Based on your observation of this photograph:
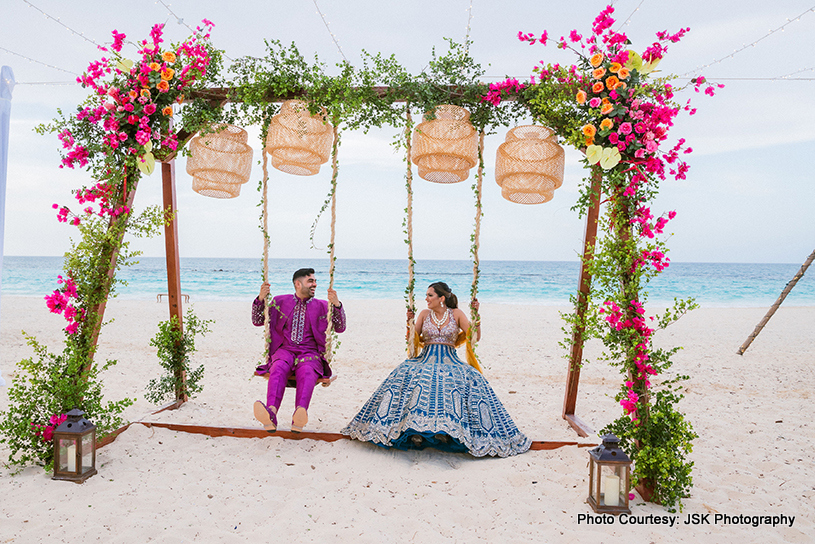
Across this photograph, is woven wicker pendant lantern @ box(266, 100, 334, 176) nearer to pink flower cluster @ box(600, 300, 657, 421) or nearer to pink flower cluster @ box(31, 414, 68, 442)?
pink flower cluster @ box(31, 414, 68, 442)

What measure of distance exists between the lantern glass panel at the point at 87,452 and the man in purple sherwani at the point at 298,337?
1137 mm

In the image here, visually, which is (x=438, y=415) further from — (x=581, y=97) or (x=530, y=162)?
(x=581, y=97)

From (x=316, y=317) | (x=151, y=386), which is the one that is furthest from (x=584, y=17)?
(x=151, y=386)

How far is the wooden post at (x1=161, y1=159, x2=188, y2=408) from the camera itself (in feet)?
13.4

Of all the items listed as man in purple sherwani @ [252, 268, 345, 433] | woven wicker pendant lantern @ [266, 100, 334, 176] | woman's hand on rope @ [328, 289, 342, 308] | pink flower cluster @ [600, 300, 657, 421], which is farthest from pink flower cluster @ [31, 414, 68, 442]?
pink flower cluster @ [600, 300, 657, 421]

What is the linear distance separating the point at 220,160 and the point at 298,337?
62.6 inches

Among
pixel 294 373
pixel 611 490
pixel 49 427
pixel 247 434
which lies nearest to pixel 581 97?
pixel 611 490

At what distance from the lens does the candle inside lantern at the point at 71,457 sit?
304 cm

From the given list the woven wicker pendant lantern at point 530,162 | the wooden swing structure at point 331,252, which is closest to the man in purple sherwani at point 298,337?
the wooden swing structure at point 331,252

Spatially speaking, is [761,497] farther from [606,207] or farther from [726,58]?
[726,58]

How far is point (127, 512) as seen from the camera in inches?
104

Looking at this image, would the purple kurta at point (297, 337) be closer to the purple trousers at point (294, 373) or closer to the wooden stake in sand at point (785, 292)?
the purple trousers at point (294, 373)

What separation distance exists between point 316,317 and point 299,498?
1.58 meters

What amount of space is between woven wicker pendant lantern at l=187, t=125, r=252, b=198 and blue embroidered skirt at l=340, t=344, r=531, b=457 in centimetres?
203
